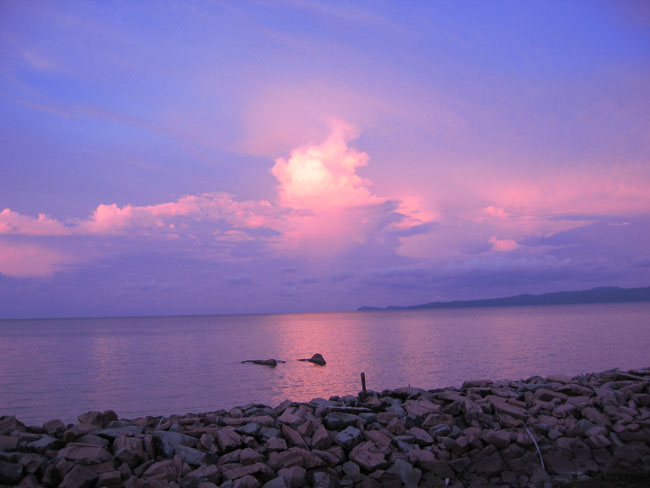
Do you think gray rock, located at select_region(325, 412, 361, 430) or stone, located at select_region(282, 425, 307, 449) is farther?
gray rock, located at select_region(325, 412, 361, 430)

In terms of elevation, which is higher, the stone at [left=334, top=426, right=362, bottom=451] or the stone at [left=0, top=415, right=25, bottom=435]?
the stone at [left=0, top=415, right=25, bottom=435]

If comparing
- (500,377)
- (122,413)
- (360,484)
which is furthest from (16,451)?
(500,377)

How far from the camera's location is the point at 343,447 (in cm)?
1181

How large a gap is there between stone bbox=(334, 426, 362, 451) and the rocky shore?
23 millimetres

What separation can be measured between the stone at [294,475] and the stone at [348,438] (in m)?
1.58

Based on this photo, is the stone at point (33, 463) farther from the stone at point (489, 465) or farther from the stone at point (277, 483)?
the stone at point (489, 465)

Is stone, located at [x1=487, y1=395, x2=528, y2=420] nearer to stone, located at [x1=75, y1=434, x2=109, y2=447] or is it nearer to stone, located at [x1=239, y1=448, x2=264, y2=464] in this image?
stone, located at [x1=239, y1=448, x2=264, y2=464]

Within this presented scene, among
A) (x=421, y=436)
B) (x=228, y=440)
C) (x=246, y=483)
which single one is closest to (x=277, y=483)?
(x=246, y=483)

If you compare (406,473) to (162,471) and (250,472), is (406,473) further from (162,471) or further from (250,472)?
(162,471)

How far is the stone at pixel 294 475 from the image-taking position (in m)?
10.2

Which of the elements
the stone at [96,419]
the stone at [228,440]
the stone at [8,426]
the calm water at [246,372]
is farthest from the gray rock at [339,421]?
the calm water at [246,372]

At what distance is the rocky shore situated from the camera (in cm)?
1023

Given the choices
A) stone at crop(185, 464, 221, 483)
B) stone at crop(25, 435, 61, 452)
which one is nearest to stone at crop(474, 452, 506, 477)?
stone at crop(185, 464, 221, 483)

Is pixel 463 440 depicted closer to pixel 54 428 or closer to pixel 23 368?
pixel 54 428
